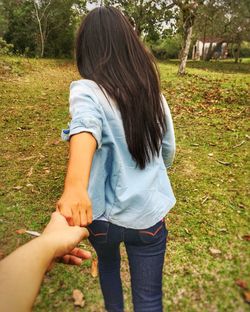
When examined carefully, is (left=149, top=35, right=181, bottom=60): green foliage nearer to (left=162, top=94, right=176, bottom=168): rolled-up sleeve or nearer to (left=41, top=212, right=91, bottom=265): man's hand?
(left=162, top=94, right=176, bottom=168): rolled-up sleeve

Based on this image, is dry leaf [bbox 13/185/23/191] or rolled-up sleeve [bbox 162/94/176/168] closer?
rolled-up sleeve [bbox 162/94/176/168]

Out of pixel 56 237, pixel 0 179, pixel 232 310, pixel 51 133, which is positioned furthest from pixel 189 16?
pixel 56 237

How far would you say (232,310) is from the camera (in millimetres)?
3137

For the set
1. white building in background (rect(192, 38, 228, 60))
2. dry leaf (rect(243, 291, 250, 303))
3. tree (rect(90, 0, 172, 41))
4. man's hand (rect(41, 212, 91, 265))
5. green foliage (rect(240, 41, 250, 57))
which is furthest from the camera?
green foliage (rect(240, 41, 250, 57))

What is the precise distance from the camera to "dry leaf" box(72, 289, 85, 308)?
3.22 m

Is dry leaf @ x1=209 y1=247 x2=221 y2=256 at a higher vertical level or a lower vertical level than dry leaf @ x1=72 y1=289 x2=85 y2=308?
higher

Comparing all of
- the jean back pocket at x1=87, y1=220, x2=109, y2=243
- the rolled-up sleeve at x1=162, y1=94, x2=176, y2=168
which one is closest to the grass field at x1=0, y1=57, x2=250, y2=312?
the jean back pocket at x1=87, y1=220, x2=109, y2=243

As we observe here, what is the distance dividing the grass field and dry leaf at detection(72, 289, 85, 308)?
1.5 inches

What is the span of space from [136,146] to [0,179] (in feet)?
13.8

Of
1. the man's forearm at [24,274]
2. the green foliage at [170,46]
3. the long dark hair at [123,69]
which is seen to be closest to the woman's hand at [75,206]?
the man's forearm at [24,274]

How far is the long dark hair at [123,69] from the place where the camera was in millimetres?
1757

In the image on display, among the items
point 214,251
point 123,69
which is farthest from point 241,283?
point 123,69

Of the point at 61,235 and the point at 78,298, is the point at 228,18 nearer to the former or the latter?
the point at 78,298

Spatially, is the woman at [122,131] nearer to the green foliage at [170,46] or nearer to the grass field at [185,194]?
the grass field at [185,194]
